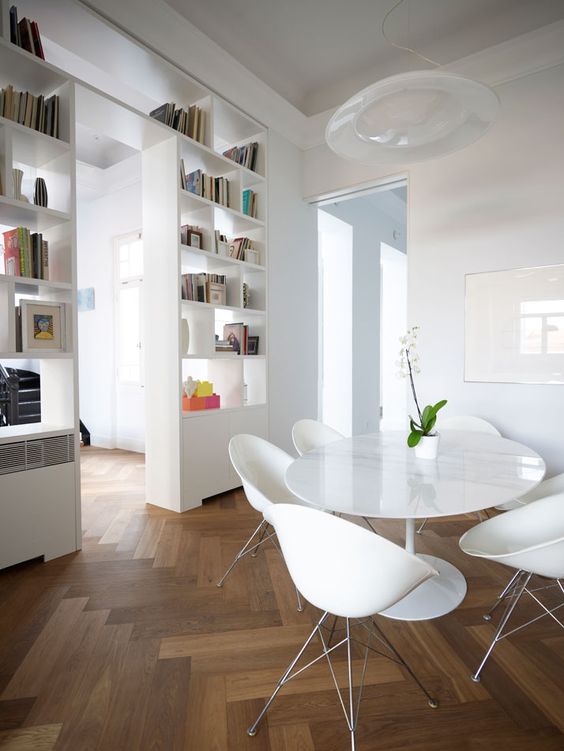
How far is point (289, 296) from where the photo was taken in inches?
180

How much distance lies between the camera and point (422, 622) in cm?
199

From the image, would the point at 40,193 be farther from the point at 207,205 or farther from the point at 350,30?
the point at 350,30

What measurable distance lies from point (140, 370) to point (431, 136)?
14.8ft

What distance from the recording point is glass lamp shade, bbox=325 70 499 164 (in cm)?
192

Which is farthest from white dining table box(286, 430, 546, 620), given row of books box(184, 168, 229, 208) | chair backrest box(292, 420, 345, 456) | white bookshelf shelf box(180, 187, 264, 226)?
row of books box(184, 168, 229, 208)

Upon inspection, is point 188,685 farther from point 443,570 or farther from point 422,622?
point 443,570

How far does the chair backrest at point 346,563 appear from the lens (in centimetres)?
125

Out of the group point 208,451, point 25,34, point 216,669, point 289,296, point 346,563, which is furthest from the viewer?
point 289,296

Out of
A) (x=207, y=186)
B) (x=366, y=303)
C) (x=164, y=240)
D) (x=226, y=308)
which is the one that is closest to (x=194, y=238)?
(x=164, y=240)

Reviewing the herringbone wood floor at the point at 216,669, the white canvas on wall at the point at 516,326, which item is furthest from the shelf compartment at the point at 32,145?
the white canvas on wall at the point at 516,326

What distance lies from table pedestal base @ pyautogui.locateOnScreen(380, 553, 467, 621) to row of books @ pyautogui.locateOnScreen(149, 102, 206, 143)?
3.56m

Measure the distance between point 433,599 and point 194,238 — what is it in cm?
302

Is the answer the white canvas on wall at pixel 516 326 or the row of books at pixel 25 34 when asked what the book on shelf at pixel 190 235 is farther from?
the white canvas on wall at pixel 516 326

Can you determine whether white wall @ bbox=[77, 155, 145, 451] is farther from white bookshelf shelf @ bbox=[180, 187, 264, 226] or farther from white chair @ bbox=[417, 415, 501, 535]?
white chair @ bbox=[417, 415, 501, 535]
